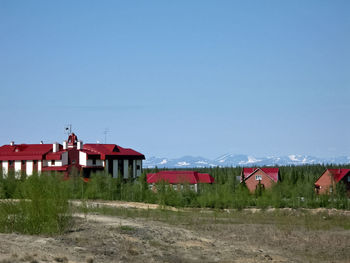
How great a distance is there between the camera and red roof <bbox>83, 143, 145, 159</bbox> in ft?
290

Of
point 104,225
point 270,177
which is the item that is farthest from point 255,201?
point 104,225

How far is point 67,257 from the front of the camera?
76.6 feet

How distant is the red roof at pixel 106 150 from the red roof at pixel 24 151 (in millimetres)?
5902

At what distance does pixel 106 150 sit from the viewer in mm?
90125

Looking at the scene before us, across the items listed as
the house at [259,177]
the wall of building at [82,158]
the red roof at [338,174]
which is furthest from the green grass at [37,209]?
the house at [259,177]

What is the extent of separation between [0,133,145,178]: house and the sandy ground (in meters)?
49.6

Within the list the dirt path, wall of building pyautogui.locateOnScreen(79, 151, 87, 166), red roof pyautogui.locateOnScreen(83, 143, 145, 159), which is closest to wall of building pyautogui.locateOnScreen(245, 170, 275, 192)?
red roof pyautogui.locateOnScreen(83, 143, 145, 159)

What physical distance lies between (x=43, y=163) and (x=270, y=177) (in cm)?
3741

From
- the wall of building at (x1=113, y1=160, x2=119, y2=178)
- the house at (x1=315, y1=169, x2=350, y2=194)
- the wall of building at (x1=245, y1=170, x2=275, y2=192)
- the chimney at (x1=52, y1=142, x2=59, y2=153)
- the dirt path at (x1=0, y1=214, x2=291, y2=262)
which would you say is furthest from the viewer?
the wall of building at (x1=245, y1=170, x2=275, y2=192)

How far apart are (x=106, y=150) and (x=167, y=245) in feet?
202

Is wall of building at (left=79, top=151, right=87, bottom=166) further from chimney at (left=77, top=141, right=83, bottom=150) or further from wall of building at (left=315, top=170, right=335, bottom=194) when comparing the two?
wall of building at (left=315, top=170, right=335, bottom=194)

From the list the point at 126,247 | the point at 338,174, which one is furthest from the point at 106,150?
the point at 126,247

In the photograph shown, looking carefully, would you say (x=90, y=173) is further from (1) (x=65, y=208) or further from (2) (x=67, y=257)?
(2) (x=67, y=257)

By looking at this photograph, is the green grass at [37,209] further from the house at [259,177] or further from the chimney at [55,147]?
the house at [259,177]
